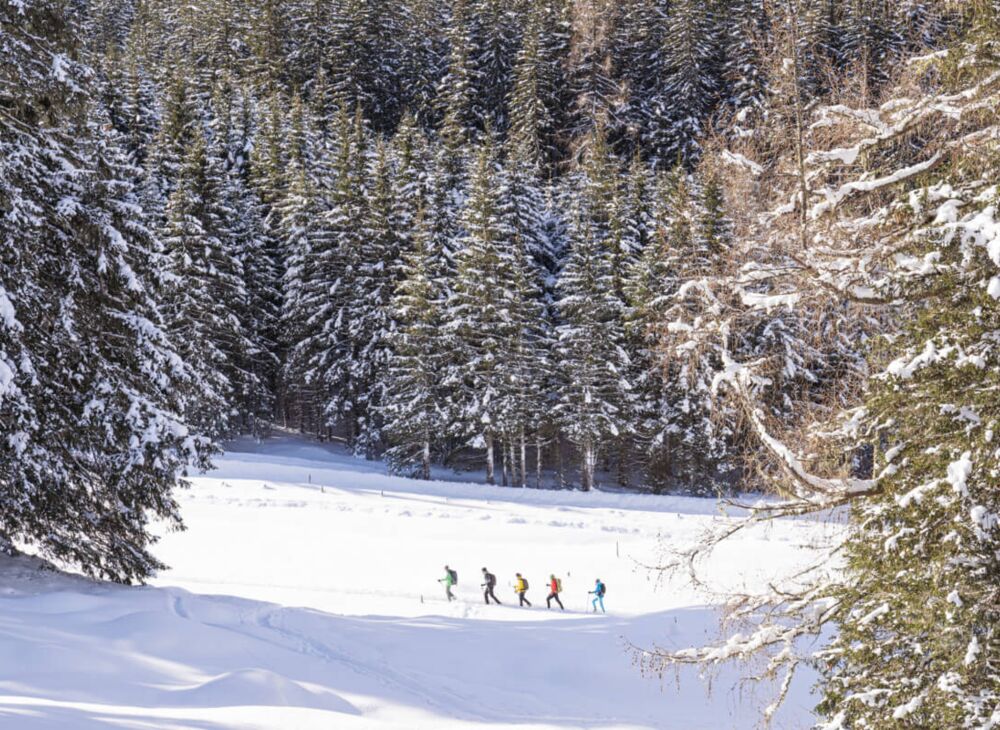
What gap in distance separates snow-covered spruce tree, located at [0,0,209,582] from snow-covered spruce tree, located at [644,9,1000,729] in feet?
32.9

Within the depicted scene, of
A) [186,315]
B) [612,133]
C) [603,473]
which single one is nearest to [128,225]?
[186,315]

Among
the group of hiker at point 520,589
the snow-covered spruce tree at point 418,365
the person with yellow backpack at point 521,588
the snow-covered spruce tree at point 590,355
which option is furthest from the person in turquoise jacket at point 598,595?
the snow-covered spruce tree at point 418,365

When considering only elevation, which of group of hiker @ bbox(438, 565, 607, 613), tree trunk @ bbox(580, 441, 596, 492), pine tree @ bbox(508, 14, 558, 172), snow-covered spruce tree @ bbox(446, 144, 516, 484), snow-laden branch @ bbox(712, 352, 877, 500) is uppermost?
pine tree @ bbox(508, 14, 558, 172)

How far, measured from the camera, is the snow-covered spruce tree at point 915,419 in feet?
15.0

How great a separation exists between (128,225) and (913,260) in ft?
41.8

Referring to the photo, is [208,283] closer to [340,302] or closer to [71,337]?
[340,302]

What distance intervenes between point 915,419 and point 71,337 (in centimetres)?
1164

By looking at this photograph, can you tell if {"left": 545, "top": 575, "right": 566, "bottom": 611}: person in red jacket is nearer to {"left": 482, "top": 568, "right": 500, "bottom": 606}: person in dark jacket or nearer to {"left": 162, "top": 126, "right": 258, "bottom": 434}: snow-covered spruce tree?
{"left": 482, "top": 568, "right": 500, "bottom": 606}: person in dark jacket

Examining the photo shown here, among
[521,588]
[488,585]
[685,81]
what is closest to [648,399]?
[521,588]

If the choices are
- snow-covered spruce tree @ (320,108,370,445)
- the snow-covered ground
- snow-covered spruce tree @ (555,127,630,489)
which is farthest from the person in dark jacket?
snow-covered spruce tree @ (320,108,370,445)

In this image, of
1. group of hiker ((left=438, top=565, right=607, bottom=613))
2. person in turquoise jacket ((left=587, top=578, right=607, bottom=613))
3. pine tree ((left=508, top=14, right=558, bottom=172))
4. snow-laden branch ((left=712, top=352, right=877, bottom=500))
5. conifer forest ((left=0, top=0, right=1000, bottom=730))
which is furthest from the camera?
pine tree ((left=508, top=14, right=558, bottom=172))

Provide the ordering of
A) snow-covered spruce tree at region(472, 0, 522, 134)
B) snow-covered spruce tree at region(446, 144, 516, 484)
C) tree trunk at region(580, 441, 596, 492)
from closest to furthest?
snow-covered spruce tree at region(446, 144, 516, 484), tree trunk at region(580, 441, 596, 492), snow-covered spruce tree at region(472, 0, 522, 134)

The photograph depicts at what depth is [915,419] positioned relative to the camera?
513 centimetres

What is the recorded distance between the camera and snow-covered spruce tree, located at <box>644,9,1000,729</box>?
458cm
